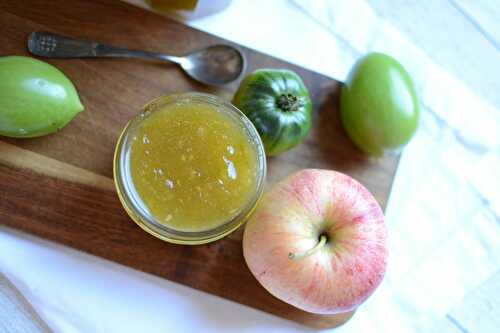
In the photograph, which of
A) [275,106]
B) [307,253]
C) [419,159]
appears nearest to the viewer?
[307,253]

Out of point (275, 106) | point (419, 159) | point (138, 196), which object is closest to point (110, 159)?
point (138, 196)

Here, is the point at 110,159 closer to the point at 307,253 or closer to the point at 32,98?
the point at 32,98

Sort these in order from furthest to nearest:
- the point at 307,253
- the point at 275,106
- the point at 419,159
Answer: the point at 419,159
the point at 275,106
the point at 307,253

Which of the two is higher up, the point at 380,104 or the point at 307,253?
the point at 380,104

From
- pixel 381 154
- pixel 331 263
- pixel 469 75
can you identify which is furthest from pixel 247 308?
pixel 469 75

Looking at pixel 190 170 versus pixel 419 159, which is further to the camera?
pixel 419 159

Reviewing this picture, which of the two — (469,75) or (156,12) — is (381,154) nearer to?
(469,75)

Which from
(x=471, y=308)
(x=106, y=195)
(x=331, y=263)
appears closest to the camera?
(x=331, y=263)

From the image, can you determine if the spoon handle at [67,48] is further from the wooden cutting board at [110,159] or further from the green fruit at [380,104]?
the green fruit at [380,104]
